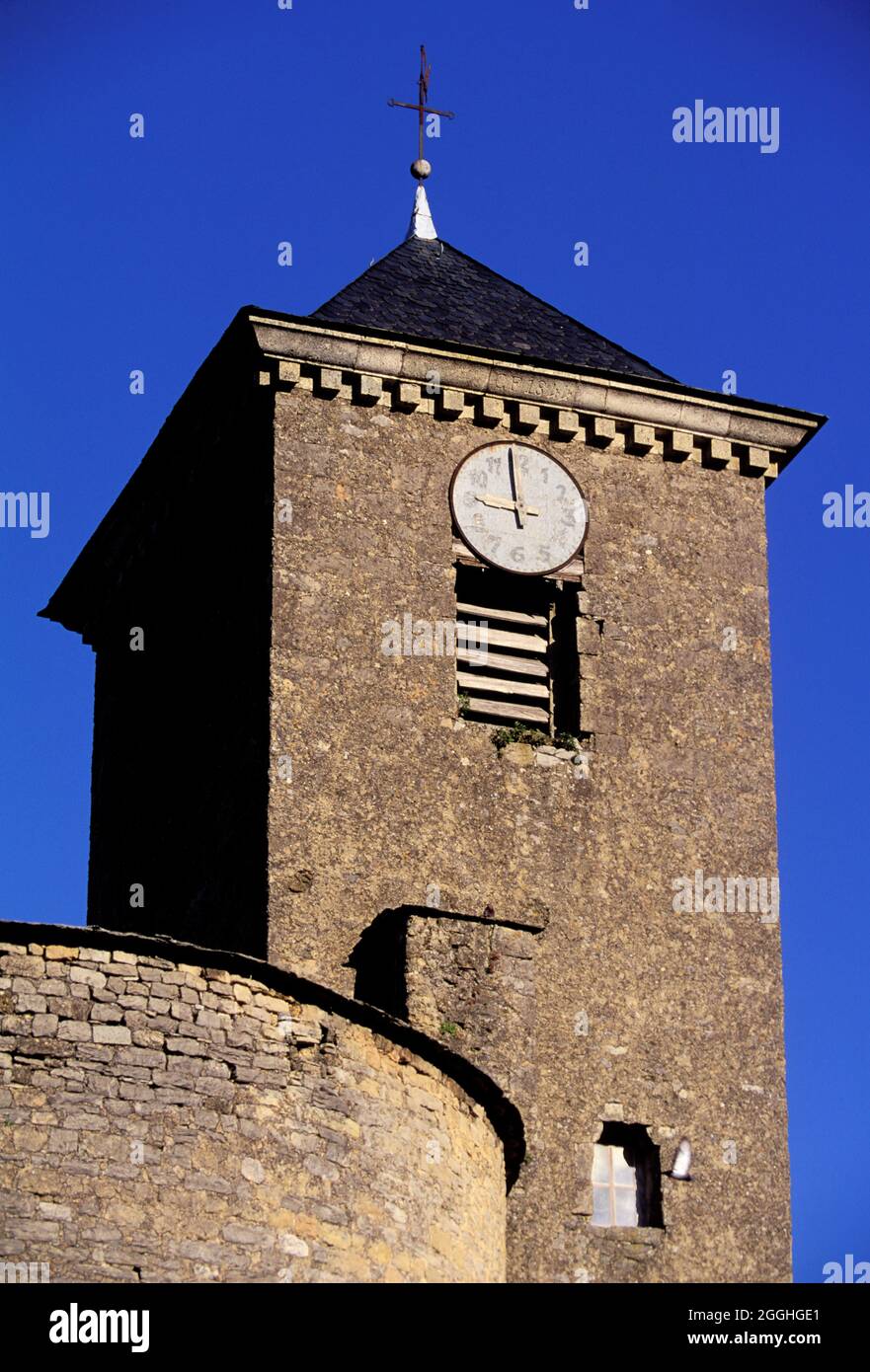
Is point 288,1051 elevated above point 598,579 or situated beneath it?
situated beneath

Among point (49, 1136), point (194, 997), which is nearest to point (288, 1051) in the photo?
point (194, 997)

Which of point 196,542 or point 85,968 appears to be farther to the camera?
point 196,542

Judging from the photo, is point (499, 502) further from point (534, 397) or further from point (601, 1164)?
point (601, 1164)

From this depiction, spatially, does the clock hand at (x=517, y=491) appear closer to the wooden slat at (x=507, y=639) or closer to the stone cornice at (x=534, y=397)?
the stone cornice at (x=534, y=397)

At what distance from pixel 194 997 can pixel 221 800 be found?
5461 mm

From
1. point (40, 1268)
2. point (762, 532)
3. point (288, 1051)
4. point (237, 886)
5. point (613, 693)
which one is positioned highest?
point (762, 532)

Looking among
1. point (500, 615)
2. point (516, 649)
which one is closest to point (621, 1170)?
point (516, 649)

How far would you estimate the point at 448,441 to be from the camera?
20.9 m

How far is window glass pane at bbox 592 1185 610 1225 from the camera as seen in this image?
18625 millimetres

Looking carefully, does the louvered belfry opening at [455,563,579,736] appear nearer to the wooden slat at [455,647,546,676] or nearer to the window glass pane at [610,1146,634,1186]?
the wooden slat at [455,647,546,676]

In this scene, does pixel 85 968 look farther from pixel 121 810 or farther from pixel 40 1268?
pixel 121 810

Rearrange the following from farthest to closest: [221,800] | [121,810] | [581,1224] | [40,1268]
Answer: [121,810] < [221,800] < [581,1224] < [40,1268]

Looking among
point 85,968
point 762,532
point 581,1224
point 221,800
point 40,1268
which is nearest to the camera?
point 40,1268

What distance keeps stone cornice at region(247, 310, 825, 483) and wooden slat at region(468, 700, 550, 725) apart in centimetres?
224
